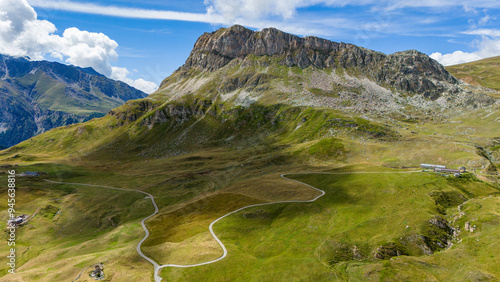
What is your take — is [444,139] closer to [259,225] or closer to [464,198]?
[464,198]

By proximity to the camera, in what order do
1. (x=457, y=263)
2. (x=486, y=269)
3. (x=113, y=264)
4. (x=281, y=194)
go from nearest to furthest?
1. (x=486, y=269)
2. (x=457, y=263)
3. (x=113, y=264)
4. (x=281, y=194)

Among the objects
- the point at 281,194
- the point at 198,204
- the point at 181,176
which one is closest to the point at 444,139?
the point at 281,194

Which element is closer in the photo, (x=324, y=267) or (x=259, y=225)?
(x=324, y=267)

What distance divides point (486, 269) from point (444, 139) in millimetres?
127324

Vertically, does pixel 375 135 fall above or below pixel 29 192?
above

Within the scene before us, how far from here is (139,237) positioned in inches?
3836

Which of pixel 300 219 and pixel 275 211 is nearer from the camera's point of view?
pixel 300 219

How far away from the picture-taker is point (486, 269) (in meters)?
52.8

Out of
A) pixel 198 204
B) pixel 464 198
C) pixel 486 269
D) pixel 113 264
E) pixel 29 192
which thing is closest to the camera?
pixel 486 269

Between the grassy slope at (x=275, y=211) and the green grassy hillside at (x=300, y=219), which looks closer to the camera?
the green grassy hillside at (x=300, y=219)

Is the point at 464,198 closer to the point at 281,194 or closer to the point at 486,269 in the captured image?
the point at 486,269

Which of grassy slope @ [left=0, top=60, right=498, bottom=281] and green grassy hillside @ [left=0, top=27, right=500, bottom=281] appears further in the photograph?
grassy slope @ [left=0, top=60, right=498, bottom=281]

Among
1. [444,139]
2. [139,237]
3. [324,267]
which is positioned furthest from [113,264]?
[444,139]

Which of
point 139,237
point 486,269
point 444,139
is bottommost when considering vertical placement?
point 139,237
